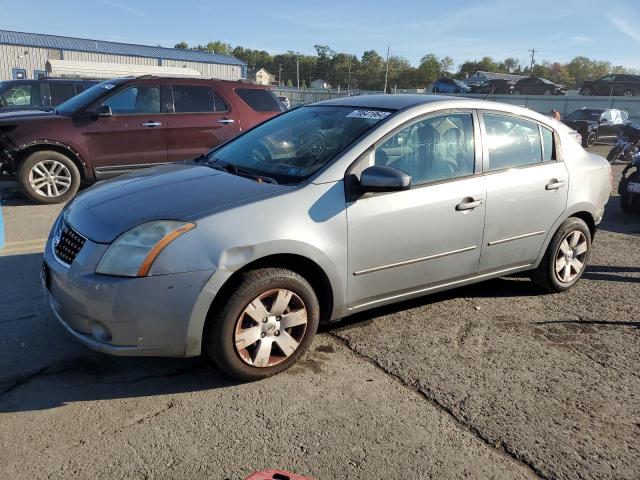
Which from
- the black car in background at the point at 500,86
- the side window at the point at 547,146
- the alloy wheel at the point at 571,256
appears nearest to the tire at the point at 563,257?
the alloy wheel at the point at 571,256

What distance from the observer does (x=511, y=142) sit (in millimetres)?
4219

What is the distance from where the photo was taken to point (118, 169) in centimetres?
786

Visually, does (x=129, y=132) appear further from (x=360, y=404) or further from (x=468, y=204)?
(x=360, y=404)

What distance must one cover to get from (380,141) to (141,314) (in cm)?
184

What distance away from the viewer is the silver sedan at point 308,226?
112 inches

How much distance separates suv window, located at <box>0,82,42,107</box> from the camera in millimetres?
12703

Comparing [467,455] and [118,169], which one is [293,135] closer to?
[467,455]

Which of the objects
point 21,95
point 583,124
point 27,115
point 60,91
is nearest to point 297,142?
point 27,115

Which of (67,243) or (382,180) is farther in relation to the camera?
(382,180)

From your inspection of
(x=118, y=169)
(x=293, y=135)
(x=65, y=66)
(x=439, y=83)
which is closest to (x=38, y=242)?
(x=118, y=169)

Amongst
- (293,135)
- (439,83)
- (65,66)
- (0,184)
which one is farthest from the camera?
(439,83)

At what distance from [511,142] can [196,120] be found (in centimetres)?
532

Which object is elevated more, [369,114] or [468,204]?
[369,114]

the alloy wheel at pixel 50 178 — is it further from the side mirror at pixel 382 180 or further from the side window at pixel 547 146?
the side window at pixel 547 146
